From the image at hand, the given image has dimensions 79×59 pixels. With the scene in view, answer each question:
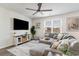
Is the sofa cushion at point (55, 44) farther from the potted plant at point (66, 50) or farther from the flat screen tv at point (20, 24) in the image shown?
the flat screen tv at point (20, 24)

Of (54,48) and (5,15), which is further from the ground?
(5,15)

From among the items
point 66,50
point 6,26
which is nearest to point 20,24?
point 6,26

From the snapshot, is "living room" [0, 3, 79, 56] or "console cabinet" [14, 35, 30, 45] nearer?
"living room" [0, 3, 79, 56]

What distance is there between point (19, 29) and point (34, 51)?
538 mm

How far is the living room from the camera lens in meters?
1.87

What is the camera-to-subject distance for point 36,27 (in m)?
2.04

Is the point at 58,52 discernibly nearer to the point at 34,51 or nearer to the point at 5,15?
the point at 34,51

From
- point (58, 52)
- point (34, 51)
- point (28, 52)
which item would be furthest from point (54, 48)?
point (28, 52)

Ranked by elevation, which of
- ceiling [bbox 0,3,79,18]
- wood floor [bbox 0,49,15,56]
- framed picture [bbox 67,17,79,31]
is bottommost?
wood floor [bbox 0,49,15,56]

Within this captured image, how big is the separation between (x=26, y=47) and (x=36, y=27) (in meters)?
0.46

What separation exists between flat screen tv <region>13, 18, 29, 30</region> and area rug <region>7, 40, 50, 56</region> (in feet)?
1.10

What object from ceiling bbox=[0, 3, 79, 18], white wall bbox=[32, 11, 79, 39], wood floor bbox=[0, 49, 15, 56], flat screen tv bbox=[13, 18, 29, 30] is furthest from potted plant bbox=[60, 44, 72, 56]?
wood floor bbox=[0, 49, 15, 56]

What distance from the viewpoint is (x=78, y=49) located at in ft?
6.12

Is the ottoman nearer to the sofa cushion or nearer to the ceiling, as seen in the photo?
the sofa cushion
